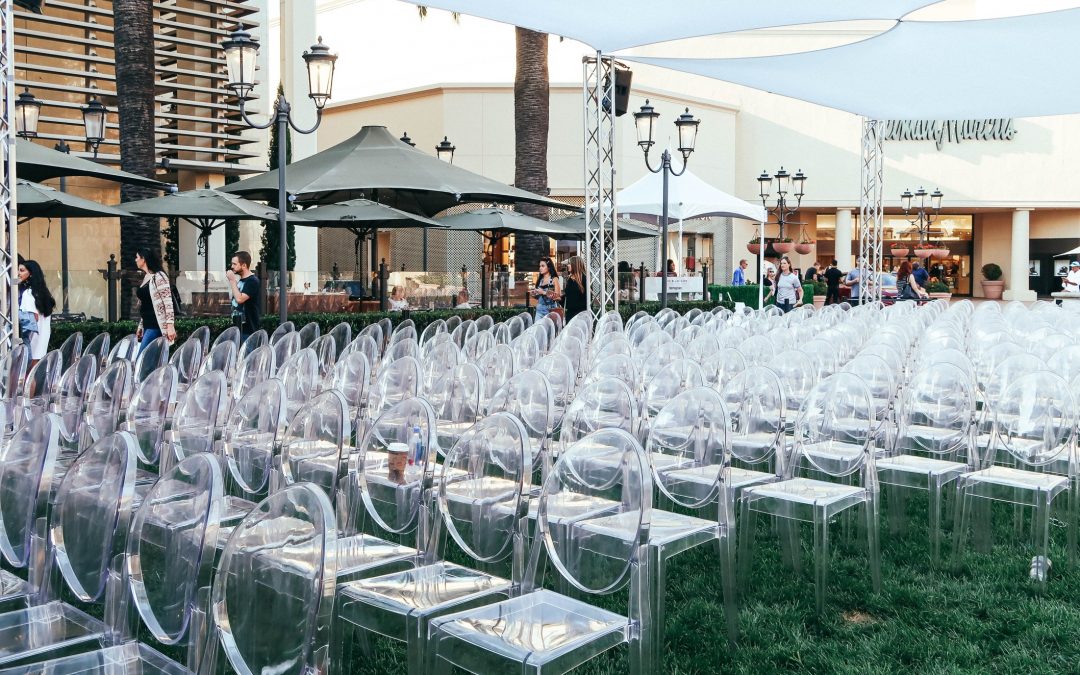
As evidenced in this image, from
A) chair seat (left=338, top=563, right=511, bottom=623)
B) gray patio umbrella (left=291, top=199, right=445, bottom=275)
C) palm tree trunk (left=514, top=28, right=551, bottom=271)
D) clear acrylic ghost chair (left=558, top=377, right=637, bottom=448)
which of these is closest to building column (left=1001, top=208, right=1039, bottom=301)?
palm tree trunk (left=514, top=28, right=551, bottom=271)

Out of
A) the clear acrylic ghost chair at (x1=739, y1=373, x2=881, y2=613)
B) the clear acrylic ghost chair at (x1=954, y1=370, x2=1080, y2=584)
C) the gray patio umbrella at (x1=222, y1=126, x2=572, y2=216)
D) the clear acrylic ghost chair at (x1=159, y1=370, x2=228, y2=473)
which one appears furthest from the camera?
the gray patio umbrella at (x1=222, y1=126, x2=572, y2=216)

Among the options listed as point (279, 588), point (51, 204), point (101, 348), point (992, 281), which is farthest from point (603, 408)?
point (992, 281)

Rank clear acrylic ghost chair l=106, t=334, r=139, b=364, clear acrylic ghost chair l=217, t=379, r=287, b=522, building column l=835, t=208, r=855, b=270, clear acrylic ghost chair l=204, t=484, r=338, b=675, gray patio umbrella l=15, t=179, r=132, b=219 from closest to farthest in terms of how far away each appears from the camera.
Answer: clear acrylic ghost chair l=204, t=484, r=338, b=675 → clear acrylic ghost chair l=217, t=379, r=287, b=522 → clear acrylic ghost chair l=106, t=334, r=139, b=364 → gray patio umbrella l=15, t=179, r=132, b=219 → building column l=835, t=208, r=855, b=270

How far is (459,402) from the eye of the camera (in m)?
5.09

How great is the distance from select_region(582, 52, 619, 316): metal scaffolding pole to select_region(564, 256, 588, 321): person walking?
130mm

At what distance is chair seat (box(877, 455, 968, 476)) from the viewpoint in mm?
4570

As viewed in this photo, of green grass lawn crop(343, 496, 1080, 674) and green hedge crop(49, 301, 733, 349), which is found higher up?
green hedge crop(49, 301, 733, 349)

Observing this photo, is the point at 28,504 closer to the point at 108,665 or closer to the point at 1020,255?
the point at 108,665

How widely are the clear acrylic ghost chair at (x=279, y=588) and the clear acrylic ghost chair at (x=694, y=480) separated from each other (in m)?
1.26

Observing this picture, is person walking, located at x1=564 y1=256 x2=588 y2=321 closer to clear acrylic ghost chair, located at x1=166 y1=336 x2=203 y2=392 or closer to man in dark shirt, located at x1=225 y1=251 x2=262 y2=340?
man in dark shirt, located at x1=225 y1=251 x2=262 y2=340

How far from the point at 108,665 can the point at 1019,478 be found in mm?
3876

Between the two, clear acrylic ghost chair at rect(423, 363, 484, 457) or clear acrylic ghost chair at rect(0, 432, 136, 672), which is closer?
clear acrylic ghost chair at rect(0, 432, 136, 672)

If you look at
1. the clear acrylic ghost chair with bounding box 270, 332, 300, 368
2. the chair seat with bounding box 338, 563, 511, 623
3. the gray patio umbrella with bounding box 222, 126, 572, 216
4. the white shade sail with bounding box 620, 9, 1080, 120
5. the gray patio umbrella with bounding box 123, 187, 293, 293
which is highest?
the white shade sail with bounding box 620, 9, 1080, 120

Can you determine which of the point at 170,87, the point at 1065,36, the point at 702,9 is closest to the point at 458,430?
the point at 702,9
